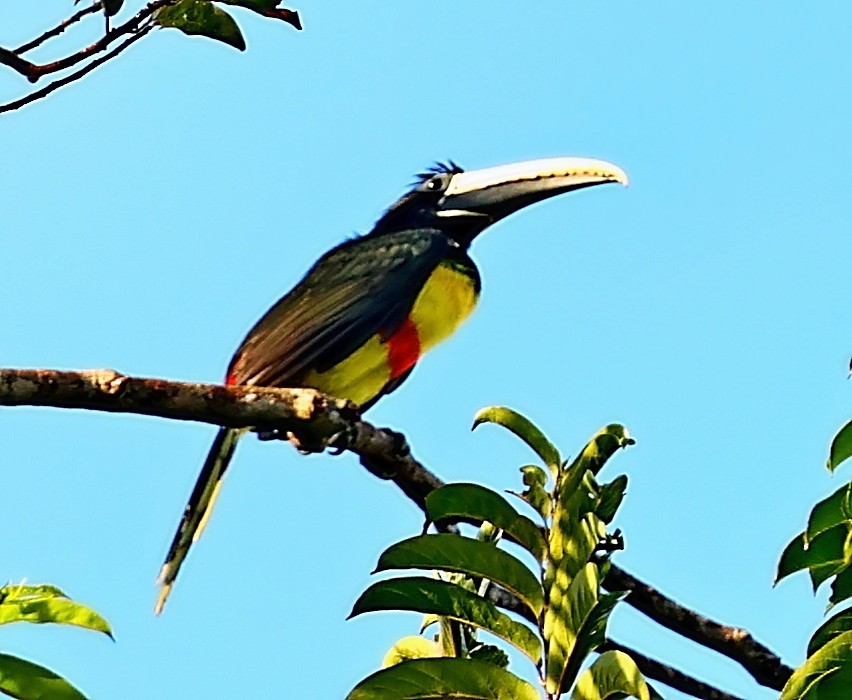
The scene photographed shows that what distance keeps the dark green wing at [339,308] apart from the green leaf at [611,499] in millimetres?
2771

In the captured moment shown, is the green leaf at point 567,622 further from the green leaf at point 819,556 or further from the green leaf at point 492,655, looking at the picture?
the green leaf at point 819,556

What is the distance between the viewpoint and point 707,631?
2.81m

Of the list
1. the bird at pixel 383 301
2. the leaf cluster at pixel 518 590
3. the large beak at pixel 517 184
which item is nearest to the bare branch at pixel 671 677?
the leaf cluster at pixel 518 590

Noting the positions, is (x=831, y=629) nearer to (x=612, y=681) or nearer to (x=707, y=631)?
(x=612, y=681)

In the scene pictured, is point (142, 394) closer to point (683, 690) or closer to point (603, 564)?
point (603, 564)

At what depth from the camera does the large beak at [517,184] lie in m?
5.74

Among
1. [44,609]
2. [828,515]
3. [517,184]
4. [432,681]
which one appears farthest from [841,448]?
[517,184]

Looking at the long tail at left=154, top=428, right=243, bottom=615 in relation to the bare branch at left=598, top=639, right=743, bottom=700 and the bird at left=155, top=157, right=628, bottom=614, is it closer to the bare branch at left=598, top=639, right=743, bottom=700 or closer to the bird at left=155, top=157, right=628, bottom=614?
the bird at left=155, top=157, right=628, bottom=614

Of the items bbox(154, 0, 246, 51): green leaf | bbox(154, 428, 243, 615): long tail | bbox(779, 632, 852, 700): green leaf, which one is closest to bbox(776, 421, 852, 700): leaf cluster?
bbox(779, 632, 852, 700): green leaf

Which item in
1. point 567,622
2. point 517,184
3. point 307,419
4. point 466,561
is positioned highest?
point 517,184

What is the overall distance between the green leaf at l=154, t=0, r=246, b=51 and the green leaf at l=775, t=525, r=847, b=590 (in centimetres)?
145

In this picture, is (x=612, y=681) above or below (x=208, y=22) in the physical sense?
below

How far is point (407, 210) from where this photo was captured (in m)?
6.23

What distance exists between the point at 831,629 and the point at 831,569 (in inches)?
10.8
